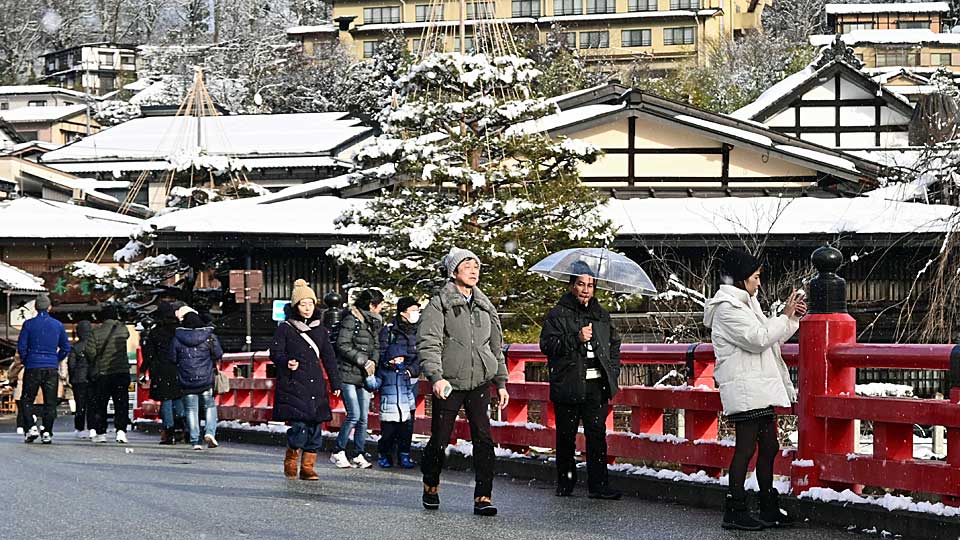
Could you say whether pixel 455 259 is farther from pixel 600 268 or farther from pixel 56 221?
pixel 56 221

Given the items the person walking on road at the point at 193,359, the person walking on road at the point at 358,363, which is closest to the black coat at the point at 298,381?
the person walking on road at the point at 358,363

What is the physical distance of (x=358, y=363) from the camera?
14398mm

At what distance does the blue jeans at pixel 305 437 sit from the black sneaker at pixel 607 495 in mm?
2800

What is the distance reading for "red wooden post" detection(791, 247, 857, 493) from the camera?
950 cm

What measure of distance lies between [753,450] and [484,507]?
198cm

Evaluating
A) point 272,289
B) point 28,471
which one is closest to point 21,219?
point 272,289

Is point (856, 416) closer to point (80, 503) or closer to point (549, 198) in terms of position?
point (80, 503)

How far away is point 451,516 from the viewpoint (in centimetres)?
1009

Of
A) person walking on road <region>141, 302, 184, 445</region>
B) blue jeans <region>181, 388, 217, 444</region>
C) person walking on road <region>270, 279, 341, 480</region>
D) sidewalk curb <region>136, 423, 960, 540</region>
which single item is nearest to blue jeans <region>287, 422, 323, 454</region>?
person walking on road <region>270, 279, 341, 480</region>

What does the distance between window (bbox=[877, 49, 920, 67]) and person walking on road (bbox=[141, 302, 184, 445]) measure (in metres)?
79.0

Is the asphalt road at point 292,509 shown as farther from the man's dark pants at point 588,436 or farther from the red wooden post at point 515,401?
the red wooden post at point 515,401

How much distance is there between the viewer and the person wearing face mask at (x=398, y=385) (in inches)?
569

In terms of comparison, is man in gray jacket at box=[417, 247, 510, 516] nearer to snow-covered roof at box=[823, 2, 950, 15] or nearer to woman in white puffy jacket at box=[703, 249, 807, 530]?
woman in white puffy jacket at box=[703, 249, 807, 530]

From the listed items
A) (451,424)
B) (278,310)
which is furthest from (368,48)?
(451,424)
